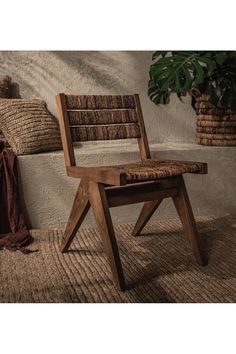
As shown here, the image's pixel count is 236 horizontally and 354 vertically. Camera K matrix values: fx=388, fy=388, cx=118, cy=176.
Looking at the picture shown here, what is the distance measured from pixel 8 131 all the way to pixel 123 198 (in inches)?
34.0

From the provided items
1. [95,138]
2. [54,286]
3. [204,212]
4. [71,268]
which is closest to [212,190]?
[204,212]

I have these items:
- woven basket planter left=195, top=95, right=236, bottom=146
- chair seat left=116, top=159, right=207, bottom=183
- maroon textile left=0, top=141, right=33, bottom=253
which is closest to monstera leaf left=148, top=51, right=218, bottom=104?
woven basket planter left=195, top=95, right=236, bottom=146

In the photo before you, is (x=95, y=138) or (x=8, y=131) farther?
(x=8, y=131)

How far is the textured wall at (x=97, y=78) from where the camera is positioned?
2.37 meters

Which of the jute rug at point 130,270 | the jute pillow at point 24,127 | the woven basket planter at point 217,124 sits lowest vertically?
the jute rug at point 130,270

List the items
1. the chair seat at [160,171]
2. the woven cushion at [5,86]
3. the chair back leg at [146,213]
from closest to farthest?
the chair seat at [160,171]
the chair back leg at [146,213]
the woven cushion at [5,86]

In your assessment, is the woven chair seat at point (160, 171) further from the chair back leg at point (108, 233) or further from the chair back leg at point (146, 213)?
the chair back leg at point (146, 213)

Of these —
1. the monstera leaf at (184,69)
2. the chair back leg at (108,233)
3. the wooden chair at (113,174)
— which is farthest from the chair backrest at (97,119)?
the monstera leaf at (184,69)

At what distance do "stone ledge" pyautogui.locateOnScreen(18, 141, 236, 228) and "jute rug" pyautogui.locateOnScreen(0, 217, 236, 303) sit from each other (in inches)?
5.1

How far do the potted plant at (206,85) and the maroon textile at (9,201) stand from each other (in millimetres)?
885

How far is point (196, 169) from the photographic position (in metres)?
1.46

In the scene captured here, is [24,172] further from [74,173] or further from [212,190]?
[212,190]

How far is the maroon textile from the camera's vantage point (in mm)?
1919

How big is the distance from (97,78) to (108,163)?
0.65 meters
